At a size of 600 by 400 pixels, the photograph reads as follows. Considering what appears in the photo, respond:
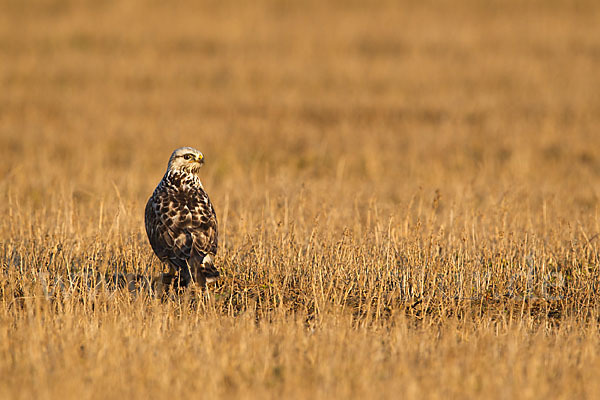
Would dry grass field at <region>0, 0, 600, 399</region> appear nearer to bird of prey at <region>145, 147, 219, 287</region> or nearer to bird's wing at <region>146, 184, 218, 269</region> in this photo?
bird of prey at <region>145, 147, 219, 287</region>

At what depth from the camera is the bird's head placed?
27.3 ft

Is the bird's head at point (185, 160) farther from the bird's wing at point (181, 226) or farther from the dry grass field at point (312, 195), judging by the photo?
the dry grass field at point (312, 195)

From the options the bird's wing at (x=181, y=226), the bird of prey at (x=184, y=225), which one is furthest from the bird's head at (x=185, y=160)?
the bird's wing at (x=181, y=226)

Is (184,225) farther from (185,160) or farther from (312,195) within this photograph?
(312,195)

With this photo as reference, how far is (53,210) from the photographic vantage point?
34.7 feet

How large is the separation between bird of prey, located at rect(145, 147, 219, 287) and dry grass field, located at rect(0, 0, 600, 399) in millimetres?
317

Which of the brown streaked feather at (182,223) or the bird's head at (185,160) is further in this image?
the bird's head at (185,160)

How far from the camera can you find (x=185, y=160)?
27.4 ft

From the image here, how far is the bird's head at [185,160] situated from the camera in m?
8.34

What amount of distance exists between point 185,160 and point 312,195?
3.89 meters

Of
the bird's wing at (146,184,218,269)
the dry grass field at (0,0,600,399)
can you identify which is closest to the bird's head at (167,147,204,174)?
the bird's wing at (146,184,218,269)

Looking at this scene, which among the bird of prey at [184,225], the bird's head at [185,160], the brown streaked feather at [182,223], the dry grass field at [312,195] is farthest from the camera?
the bird's head at [185,160]

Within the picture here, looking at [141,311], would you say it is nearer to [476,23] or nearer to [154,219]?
[154,219]

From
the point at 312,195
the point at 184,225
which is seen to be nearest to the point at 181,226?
the point at 184,225
